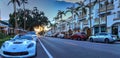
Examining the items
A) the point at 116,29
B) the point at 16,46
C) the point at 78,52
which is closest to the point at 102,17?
the point at 116,29

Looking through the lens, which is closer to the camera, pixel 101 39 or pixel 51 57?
pixel 51 57

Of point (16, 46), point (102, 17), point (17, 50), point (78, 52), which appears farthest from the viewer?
point (102, 17)

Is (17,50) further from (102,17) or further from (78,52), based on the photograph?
(102,17)

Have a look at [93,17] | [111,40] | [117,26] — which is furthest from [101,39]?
[93,17]

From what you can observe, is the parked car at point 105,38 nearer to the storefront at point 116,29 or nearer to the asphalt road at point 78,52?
the asphalt road at point 78,52

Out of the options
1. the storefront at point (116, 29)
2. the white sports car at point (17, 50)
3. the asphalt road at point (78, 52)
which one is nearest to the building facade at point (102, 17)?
the storefront at point (116, 29)

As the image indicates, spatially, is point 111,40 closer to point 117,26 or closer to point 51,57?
point 117,26

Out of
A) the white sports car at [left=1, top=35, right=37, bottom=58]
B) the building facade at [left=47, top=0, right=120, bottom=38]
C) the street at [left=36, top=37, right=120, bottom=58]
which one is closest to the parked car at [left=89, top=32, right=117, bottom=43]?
the street at [left=36, top=37, right=120, bottom=58]

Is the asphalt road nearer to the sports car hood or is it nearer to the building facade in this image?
the sports car hood

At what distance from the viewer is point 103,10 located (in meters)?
66.2

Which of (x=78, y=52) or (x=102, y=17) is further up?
(x=102, y=17)

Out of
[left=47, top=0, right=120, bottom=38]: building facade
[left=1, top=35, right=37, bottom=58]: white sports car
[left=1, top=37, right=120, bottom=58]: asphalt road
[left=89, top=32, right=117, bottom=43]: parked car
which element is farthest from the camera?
[left=47, top=0, right=120, bottom=38]: building facade

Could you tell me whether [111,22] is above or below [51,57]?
above

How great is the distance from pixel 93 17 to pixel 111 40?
34126 millimetres
